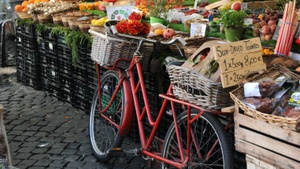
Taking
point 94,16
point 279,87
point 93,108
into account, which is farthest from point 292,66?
point 94,16

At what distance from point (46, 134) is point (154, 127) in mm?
2452

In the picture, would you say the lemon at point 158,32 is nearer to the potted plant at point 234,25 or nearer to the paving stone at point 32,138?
the potted plant at point 234,25

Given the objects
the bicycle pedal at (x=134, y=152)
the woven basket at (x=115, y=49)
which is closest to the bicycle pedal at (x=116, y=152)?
the bicycle pedal at (x=134, y=152)

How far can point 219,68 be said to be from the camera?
11.6 ft

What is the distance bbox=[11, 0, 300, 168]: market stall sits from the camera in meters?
3.24

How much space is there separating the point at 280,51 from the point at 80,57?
132 inches

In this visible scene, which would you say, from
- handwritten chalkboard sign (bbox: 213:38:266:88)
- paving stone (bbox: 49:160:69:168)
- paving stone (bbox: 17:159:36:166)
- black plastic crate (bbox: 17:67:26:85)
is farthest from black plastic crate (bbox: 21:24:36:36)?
handwritten chalkboard sign (bbox: 213:38:266:88)

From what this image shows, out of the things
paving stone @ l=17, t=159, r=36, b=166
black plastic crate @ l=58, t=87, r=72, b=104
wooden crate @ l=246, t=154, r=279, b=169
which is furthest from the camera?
black plastic crate @ l=58, t=87, r=72, b=104

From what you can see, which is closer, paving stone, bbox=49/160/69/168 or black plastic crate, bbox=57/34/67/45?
paving stone, bbox=49/160/69/168

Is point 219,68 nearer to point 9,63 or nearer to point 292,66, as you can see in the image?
point 292,66

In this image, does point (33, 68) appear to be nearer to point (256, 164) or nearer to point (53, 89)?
point (53, 89)

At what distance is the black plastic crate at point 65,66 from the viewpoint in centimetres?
724

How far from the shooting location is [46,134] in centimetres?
637

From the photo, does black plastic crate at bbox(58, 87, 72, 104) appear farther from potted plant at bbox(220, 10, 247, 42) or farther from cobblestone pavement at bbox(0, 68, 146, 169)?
potted plant at bbox(220, 10, 247, 42)
